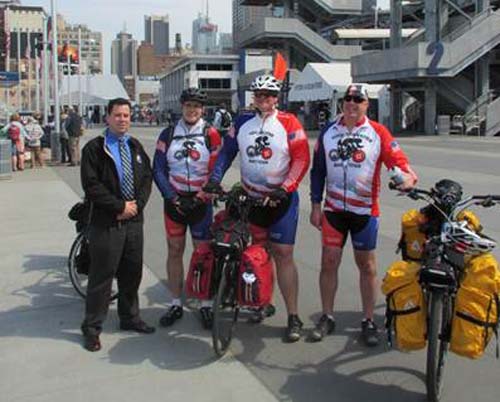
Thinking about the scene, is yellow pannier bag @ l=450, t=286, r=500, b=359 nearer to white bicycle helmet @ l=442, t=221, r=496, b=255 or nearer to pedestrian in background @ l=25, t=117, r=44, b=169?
white bicycle helmet @ l=442, t=221, r=496, b=255

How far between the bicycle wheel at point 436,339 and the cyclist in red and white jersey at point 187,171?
196cm

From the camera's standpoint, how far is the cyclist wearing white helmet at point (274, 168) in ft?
16.7

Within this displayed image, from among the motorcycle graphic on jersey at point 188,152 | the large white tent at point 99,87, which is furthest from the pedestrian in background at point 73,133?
the large white tent at point 99,87

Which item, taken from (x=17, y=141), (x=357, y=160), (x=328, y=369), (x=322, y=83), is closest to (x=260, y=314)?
(x=328, y=369)

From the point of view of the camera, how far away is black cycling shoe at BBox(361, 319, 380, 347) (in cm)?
504

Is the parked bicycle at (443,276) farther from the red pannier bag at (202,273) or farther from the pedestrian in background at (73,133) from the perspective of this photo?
the pedestrian in background at (73,133)

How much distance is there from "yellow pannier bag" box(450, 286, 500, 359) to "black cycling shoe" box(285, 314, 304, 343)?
150cm

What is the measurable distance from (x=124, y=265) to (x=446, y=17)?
131 feet

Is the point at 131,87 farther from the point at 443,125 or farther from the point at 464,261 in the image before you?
the point at 464,261

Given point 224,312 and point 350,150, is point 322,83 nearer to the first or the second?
point 350,150

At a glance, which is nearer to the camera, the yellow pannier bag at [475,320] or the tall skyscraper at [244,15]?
the yellow pannier bag at [475,320]

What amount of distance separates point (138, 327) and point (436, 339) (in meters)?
2.43

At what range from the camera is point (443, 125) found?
3769 centimetres

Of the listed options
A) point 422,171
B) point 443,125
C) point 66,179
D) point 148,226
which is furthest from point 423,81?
point 148,226
